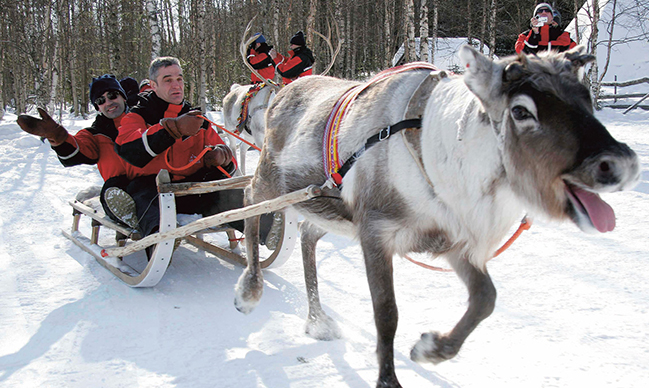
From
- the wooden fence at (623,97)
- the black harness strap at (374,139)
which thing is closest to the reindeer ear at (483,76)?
the black harness strap at (374,139)

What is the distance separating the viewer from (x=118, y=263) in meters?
3.76

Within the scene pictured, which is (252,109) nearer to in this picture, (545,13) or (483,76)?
(545,13)

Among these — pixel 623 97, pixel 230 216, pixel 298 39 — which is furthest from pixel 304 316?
pixel 623 97

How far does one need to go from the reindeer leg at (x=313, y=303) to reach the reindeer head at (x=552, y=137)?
1.49 meters

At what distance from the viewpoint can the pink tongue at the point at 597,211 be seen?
1.51m

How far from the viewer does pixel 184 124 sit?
122 inches

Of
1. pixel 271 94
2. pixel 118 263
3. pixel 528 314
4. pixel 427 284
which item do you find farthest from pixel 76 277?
pixel 271 94

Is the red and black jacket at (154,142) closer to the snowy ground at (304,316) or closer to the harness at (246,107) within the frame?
the snowy ground at (304,316)

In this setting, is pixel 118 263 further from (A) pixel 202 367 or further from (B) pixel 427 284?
(B) pixel 427 284

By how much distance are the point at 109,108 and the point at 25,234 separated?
149 cm

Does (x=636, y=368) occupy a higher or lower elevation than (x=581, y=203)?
lower

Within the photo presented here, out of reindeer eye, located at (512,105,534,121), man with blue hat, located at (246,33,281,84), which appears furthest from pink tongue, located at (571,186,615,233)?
man with blue hat, located at (246,33,281,84)

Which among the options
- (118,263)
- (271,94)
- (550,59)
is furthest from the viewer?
(271,94)

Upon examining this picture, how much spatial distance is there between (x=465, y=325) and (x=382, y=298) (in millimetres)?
369
